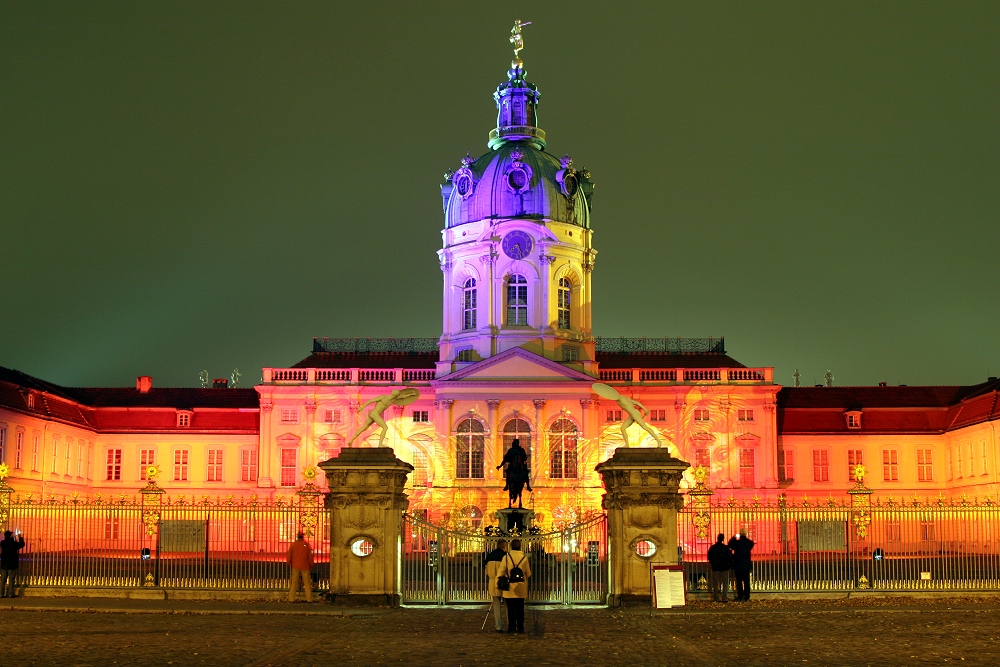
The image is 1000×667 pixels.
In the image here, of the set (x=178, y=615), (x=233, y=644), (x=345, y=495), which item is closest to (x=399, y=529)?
(x=345, y=495)

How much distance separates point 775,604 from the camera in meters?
28.7

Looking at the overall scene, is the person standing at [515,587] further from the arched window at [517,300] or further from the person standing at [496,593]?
the arched window at [517,300]

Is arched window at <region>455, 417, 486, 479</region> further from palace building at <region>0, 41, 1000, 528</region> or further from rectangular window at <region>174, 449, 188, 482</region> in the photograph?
rectangular window at <region>174, 449, 188, 482</region>

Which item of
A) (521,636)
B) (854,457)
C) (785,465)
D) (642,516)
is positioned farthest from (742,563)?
(854,457)

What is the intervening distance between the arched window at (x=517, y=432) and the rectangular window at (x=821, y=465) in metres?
16.4

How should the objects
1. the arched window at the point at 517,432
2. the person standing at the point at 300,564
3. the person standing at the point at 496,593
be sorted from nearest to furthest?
the person standing at the point at 496,593, the person standing at the point at 300,564, the arched window at the point at 517,432

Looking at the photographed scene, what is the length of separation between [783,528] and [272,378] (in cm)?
4576

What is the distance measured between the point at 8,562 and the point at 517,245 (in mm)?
45394

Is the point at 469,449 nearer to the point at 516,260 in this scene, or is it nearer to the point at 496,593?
the point at 516,260

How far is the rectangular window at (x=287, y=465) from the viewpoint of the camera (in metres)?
72.3

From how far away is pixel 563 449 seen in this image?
6931 centimetres

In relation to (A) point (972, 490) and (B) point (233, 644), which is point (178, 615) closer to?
(B) point (233, 644)

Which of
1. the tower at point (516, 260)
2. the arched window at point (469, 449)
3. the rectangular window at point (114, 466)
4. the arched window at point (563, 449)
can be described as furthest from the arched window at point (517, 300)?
the rectangular window at point (114, 466)

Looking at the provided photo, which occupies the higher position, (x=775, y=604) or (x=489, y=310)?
(x=489, y=310)
